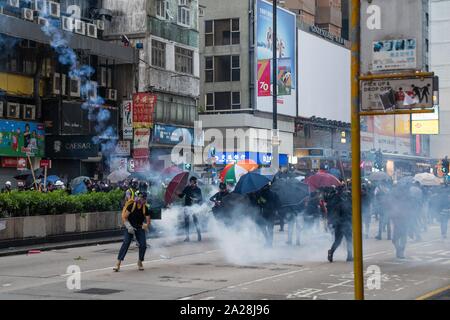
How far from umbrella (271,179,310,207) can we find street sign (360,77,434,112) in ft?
44.8

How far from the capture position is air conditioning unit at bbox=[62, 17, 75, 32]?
127ft

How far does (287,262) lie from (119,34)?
29.5 metres

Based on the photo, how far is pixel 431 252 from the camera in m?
20.4

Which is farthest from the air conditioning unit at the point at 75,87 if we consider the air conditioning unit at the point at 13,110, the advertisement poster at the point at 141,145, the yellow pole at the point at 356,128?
the yellow pole at the point at 356,128

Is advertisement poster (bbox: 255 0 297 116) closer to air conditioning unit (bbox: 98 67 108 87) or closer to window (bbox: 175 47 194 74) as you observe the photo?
window (bbox: 175 47 194 74)

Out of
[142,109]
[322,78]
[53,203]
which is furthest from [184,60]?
[53,203]

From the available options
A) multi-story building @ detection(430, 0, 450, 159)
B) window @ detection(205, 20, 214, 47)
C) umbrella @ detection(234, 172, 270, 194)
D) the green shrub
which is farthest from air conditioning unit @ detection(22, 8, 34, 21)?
multi-story building @ detection(430, 0, 450, 159)

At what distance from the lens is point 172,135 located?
153 feet

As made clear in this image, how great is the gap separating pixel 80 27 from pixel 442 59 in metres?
69.4

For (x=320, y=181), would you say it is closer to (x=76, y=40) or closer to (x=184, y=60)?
(x=76, y=40)

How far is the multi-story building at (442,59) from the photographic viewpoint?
99.7 metres

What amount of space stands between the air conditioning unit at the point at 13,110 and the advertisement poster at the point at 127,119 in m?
6.17
